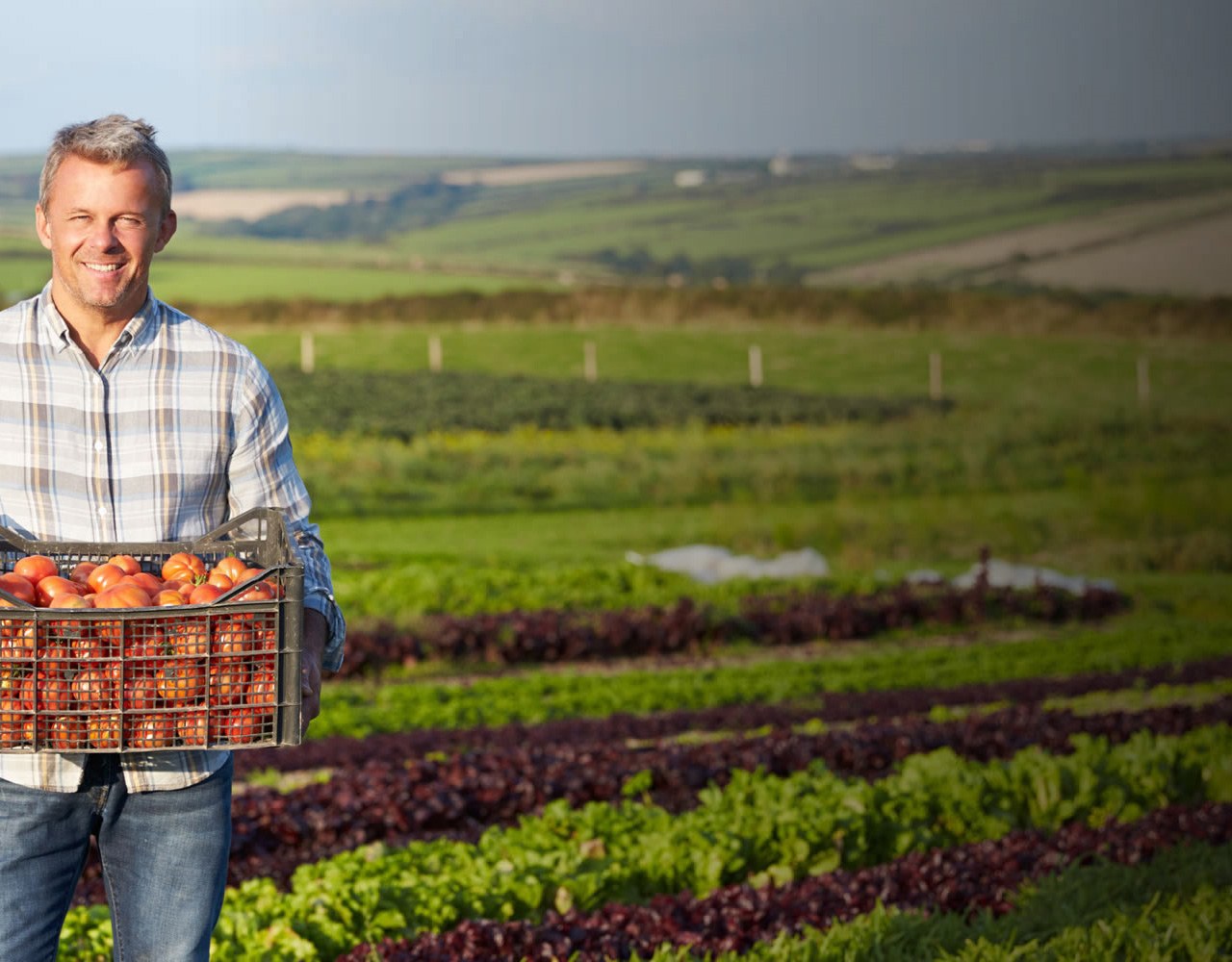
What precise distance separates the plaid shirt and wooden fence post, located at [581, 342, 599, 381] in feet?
88.4

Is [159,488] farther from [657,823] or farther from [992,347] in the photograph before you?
[992,347]

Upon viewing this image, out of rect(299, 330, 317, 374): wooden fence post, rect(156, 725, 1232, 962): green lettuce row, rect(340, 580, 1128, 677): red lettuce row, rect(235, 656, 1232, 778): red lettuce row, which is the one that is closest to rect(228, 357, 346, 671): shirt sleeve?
rect(156, 725, 1232, 962): green lettuce row

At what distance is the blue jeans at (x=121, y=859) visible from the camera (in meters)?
2.76

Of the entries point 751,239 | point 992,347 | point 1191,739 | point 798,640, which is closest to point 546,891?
point 1191,739

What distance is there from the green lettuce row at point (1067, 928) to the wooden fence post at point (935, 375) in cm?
2011

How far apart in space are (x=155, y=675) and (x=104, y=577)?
210mm

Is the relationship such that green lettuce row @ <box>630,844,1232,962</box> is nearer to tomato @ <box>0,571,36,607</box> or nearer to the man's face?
tomato @ <box>0,571,36,607</box>

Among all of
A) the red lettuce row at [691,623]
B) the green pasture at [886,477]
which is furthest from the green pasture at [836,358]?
the red lettuce row at [691,623]

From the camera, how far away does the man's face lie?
2.75m

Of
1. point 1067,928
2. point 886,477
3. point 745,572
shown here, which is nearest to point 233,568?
point 1067,928

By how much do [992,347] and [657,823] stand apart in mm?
20336

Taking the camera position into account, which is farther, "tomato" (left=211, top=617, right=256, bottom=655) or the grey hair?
the grey hair

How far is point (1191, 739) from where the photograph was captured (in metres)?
Result: 7.56

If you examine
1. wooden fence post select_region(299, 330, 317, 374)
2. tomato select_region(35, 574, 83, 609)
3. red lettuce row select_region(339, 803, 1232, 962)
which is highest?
tomato select_region(35, 574, 83, 609)
